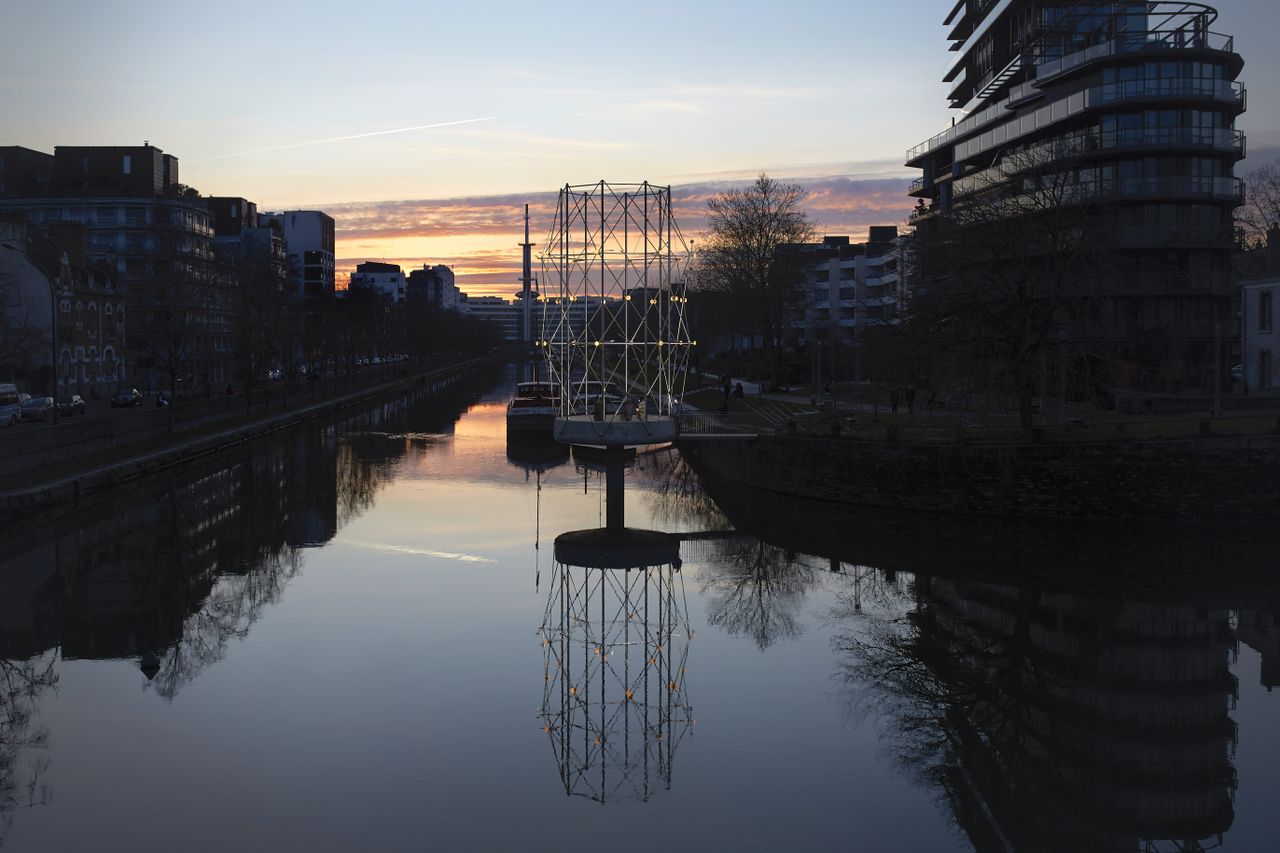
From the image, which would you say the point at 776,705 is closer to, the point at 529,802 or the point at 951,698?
the point at 951,698

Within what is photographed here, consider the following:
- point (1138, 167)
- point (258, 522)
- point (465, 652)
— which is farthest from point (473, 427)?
point (465, 652)

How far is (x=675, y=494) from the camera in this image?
153 feet

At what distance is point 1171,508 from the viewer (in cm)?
3634

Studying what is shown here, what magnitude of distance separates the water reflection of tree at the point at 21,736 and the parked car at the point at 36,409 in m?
39.1

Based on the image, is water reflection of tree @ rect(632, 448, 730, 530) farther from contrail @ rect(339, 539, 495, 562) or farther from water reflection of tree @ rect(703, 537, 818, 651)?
contrail @ rect(339, 539, 495, 562)

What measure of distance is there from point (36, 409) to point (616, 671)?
46.4 m

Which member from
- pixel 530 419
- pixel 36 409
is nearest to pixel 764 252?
pixel 530 419

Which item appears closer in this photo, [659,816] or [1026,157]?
[659,816]

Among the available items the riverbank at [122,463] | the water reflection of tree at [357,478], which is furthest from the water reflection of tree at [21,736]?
the riverbank at [122,463]

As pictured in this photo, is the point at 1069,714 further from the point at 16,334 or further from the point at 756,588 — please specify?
the point at 16,334

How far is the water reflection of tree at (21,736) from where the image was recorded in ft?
52.9

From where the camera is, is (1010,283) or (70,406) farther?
(70,406)

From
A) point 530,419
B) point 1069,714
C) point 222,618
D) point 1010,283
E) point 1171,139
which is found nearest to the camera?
point 1069,714

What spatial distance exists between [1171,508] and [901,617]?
14.3m
